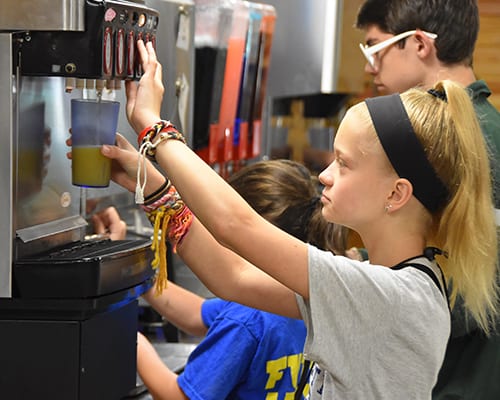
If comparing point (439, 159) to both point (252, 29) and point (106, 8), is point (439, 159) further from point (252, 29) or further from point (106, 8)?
point (252, 29)

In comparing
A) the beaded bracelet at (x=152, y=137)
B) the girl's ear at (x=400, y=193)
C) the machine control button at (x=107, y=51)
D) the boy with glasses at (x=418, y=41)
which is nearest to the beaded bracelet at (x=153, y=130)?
the beaded bracelet at (x=152, y=137)

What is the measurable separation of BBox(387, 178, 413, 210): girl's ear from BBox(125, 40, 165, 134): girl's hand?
386 mm

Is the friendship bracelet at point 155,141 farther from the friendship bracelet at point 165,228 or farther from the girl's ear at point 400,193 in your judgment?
the girl's ear at point 400,193

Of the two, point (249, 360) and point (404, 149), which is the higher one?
point (404, 149)

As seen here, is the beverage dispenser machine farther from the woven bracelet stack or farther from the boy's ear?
the boy's ear

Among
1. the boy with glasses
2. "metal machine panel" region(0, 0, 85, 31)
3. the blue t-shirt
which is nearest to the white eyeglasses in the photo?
the boy with glasses

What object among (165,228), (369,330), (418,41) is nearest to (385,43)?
(418,41)

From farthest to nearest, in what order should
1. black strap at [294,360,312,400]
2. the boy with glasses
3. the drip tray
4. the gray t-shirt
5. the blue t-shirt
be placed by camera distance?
the boy with glasses, the blue t-shirt, black strap at [294,360,312,400], the drip tray, the gray t-shirt

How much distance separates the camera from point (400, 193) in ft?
4.95

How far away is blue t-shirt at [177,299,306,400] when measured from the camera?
1914mm

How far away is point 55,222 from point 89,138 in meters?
0.17

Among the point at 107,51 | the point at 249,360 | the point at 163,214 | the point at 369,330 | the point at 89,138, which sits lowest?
the point at 249,360

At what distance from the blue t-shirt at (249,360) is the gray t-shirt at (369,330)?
45 cm

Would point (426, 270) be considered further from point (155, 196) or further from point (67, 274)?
point (67, 274)
